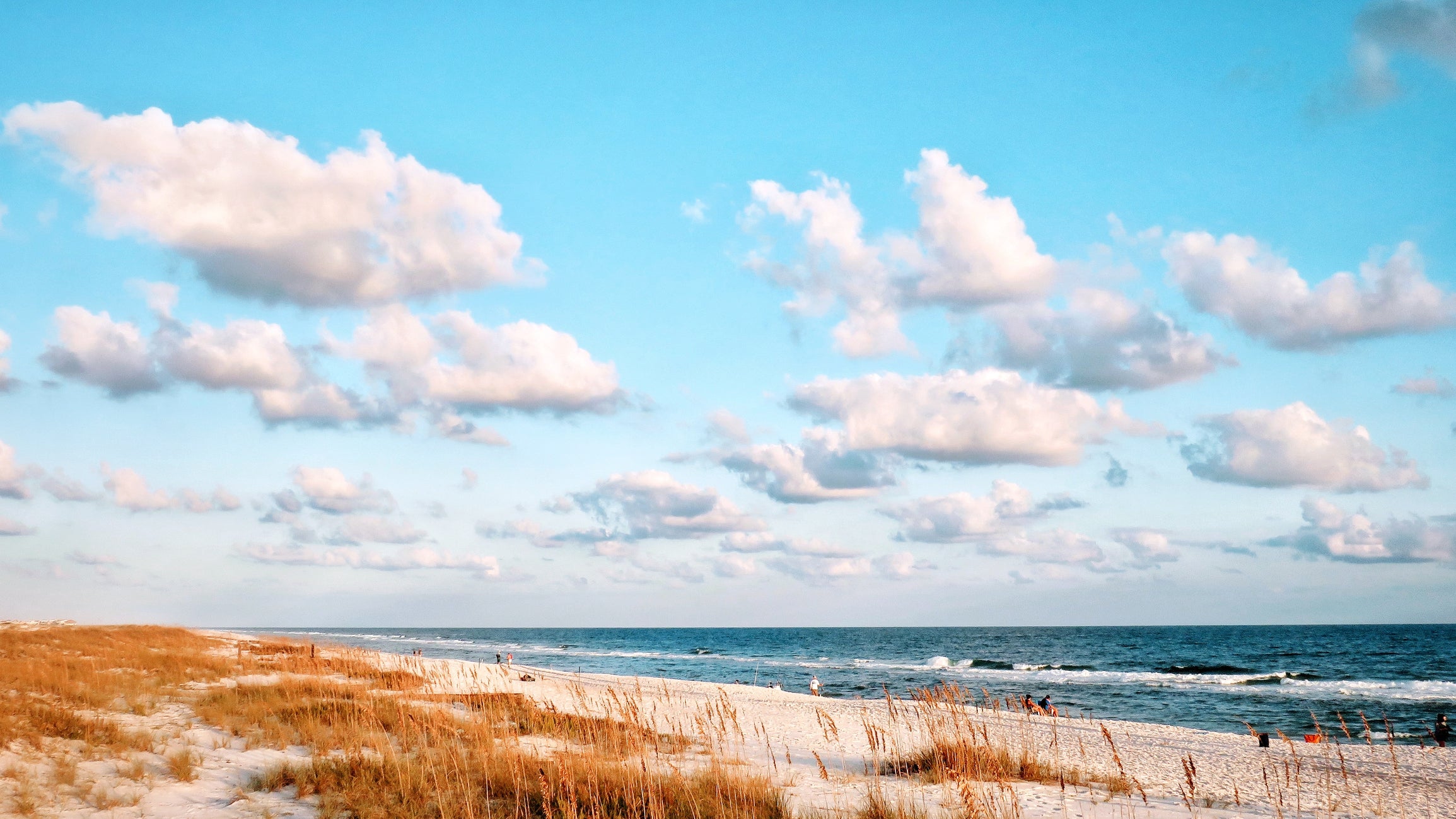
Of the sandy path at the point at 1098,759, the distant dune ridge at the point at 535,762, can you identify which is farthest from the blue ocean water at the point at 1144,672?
the distant dune ridge at the point at 535,762

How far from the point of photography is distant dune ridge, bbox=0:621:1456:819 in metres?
8.78

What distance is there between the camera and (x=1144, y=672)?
5344 cm

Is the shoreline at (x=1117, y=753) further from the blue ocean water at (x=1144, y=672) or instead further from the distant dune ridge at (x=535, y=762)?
the blue ocean water at (x=1144, y=672)

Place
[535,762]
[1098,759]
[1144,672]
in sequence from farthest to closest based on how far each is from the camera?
[1144,672] → [1098,759] → [535,762]

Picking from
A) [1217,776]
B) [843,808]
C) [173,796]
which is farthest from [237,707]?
[1217,776]

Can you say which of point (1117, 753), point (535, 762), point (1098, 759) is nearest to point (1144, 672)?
point (1098, 759)

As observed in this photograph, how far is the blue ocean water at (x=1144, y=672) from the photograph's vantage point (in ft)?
105

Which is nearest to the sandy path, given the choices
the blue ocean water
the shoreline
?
the shoreline

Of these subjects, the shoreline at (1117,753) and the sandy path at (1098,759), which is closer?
the sandy path at (1098,759)

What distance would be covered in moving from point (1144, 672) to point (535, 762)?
5452 cm

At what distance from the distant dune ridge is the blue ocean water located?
164 inches

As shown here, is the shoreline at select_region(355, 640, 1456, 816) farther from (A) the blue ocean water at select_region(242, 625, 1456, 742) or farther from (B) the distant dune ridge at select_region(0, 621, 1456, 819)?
(A) the blue ocean water at select_region(242, 625, 1456, 742)

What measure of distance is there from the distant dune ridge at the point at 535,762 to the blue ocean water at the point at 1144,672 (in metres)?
4.17

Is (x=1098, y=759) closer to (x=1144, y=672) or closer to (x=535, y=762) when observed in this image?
(x=535, y=762)
